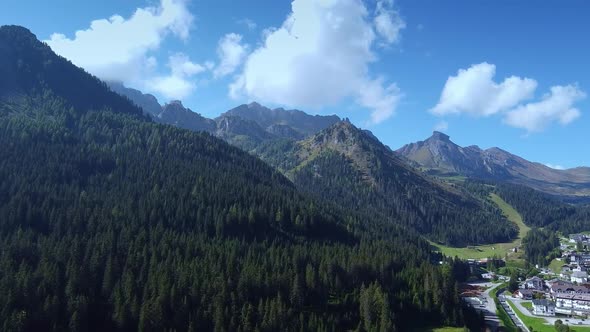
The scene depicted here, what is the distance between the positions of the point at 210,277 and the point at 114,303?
2035 centimetres

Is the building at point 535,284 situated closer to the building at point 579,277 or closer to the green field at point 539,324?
the building at point 579,277

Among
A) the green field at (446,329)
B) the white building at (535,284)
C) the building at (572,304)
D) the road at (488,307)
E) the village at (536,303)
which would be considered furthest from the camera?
the white building at (535,284)

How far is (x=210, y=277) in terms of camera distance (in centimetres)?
10106

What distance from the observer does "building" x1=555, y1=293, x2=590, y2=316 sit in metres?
146

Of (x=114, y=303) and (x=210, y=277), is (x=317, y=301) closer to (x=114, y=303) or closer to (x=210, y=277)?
(x=210, y=277)

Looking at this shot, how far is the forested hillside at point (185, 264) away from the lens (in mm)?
88938

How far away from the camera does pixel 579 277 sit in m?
196

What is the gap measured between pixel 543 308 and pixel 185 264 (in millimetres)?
114927

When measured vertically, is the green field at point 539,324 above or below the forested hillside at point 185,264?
below

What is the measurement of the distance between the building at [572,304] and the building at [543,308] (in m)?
2.74

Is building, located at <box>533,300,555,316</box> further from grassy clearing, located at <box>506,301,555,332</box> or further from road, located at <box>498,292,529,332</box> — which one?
road, located at <box>498,292,529,332</box>

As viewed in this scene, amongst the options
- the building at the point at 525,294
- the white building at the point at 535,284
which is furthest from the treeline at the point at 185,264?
the white building at the point at 535,284

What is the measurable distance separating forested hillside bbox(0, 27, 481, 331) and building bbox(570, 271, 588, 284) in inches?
3563

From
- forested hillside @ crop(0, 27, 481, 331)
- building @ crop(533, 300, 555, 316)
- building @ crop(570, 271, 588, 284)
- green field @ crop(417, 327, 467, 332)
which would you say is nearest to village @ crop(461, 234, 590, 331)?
building @ crop(533, 300, 555, 316)
